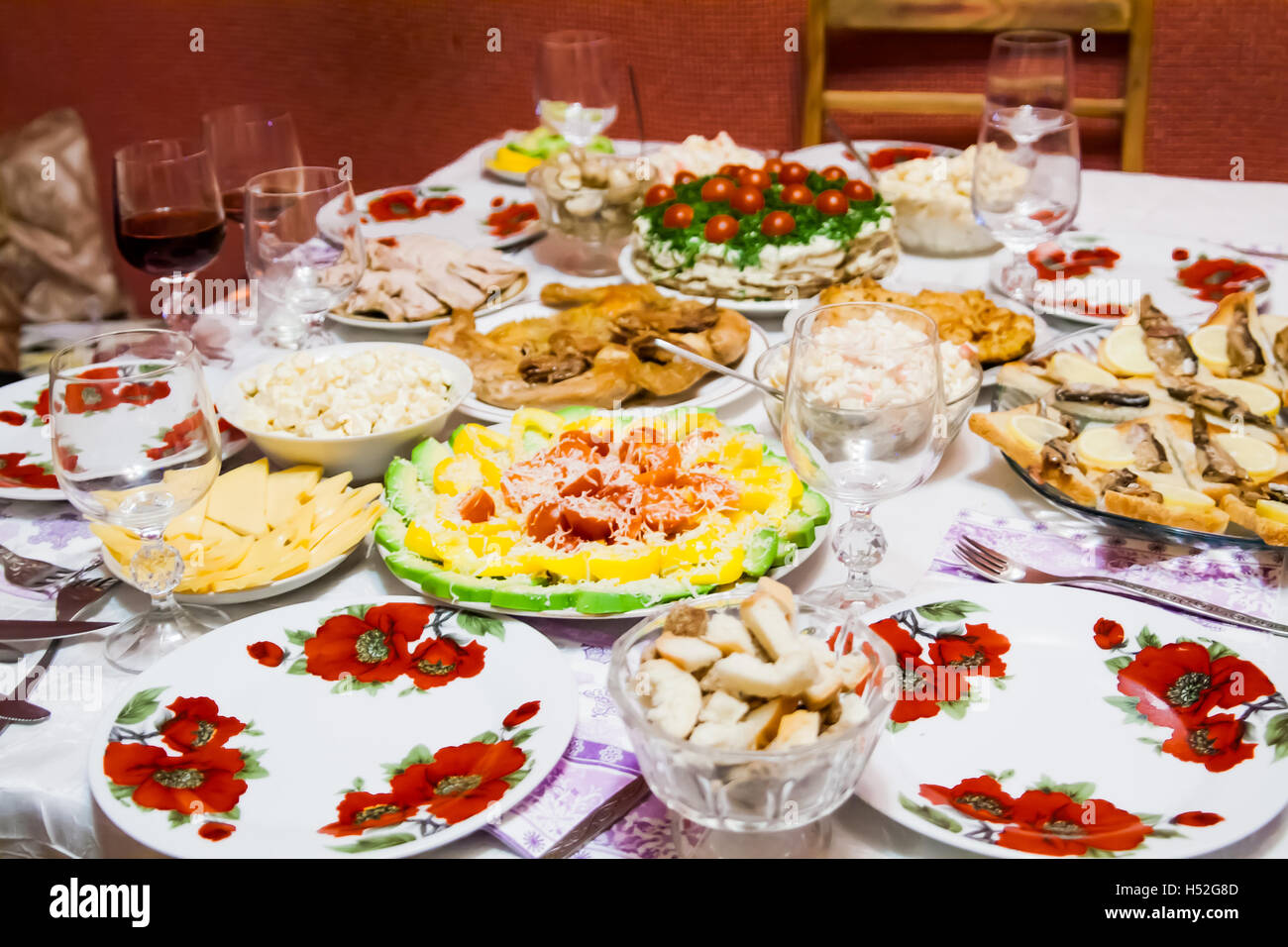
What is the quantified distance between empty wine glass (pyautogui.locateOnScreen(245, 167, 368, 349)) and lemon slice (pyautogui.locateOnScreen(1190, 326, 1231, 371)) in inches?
47.3

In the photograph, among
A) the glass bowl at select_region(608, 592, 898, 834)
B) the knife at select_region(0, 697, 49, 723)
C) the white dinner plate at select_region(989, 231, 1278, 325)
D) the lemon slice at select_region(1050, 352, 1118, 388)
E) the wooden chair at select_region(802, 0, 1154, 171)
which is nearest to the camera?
the glass bowl at select_region(608, 592, 898, 834)

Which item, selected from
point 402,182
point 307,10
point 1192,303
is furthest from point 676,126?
point 1192,303

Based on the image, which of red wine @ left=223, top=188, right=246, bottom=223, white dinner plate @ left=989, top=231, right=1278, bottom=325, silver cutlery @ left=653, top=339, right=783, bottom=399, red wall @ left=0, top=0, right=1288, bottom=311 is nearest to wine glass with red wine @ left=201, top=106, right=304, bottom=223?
red wine @ left=223, top=188, right=246, bottom=223

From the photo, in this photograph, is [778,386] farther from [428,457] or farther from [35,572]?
[35,572]

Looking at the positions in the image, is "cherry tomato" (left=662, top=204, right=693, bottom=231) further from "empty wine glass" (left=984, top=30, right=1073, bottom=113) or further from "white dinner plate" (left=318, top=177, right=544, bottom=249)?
"empty wine glass" (left=984, top=30, right=1073, bottom=113)

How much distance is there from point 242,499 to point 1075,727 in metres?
0.92

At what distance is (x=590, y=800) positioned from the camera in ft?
3.17

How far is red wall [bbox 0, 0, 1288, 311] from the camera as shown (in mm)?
4238

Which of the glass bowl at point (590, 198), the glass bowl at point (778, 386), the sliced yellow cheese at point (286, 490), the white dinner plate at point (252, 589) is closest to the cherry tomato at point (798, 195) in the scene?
the glass bowl at point (590, 198)

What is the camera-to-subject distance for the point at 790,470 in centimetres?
133

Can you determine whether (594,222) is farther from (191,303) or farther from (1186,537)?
(1186,537)

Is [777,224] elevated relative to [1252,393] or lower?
elevated

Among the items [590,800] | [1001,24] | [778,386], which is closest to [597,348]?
[778,386]
